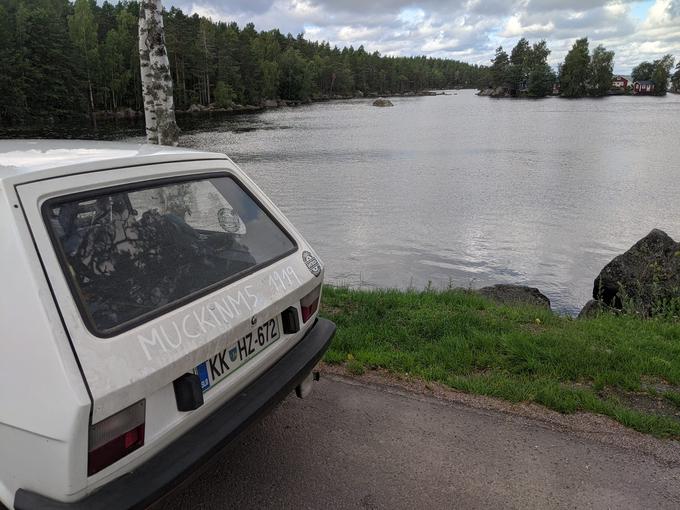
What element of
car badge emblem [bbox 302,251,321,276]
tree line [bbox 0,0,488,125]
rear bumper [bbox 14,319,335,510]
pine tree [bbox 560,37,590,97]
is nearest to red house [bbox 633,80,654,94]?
pine tree [bbox 560,37,590,97]

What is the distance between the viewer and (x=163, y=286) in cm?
238

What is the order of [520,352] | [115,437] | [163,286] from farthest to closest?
[520,352]
[163,286]
[115,437]

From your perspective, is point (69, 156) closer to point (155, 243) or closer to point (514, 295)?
point (155, 243)

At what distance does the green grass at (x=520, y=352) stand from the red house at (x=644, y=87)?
171 meters

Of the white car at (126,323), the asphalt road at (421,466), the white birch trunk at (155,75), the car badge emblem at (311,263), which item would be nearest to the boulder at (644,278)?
the asphalt road at (421,466)

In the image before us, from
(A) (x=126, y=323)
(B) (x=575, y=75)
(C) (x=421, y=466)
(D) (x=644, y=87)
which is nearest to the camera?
(A) (x=126, y=323)

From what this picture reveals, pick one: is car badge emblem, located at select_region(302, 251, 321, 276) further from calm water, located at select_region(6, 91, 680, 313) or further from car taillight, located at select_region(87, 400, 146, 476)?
calm water, located at select_region(6, 91, 680, 313)

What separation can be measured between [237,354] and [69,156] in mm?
1228

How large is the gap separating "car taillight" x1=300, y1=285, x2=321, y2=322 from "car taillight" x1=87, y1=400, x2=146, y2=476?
1223 mm

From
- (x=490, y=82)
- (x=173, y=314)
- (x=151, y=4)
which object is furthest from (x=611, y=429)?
(x=490, y=82)

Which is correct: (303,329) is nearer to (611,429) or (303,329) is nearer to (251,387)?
(251,387)

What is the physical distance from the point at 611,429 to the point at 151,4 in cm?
759

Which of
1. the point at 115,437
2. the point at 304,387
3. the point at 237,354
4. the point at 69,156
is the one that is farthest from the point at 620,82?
the point at 115,437

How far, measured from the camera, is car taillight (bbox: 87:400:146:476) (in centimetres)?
188
